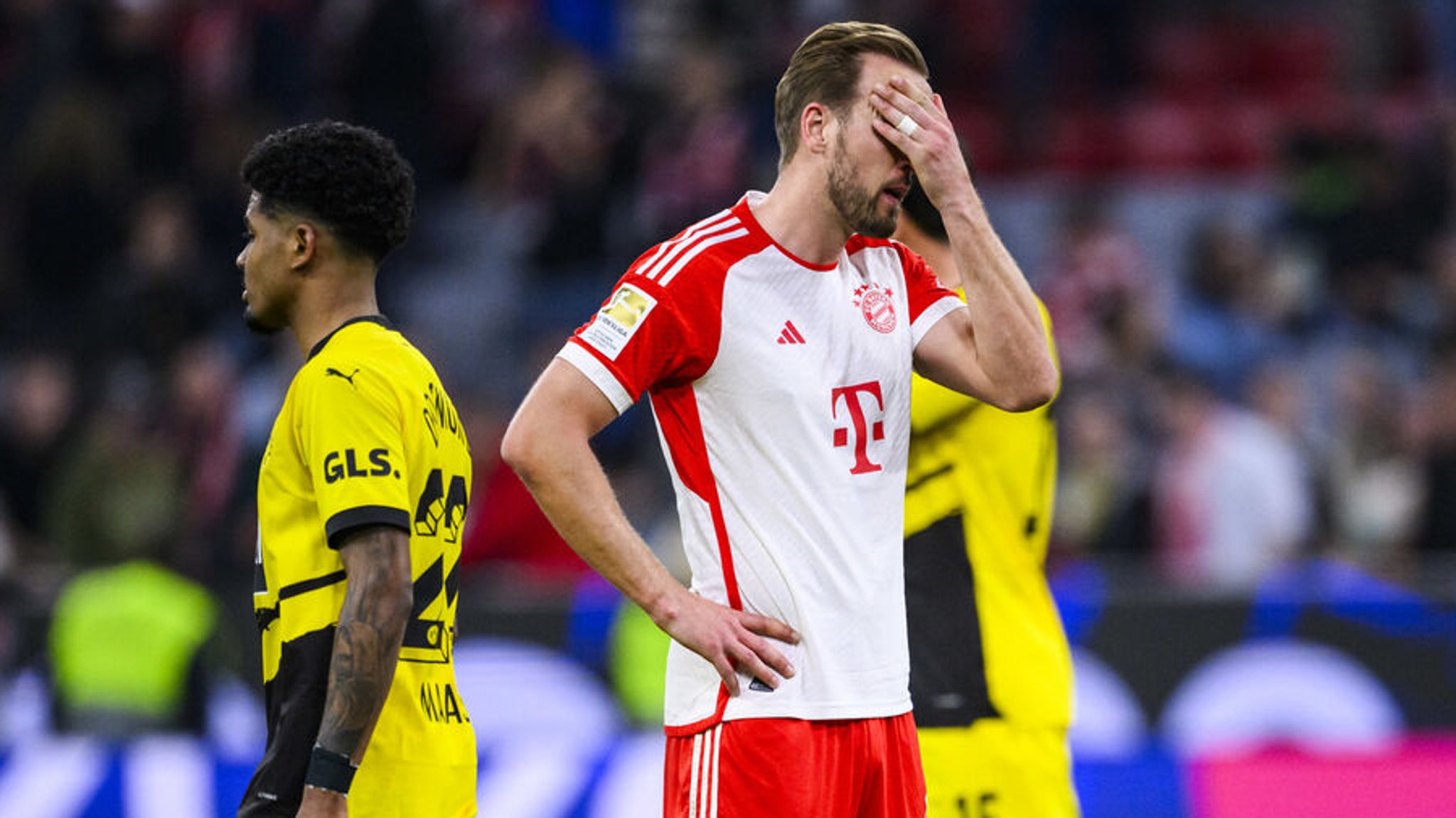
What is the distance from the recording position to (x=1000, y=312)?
426 centimetres

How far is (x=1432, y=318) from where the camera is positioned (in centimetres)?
1275

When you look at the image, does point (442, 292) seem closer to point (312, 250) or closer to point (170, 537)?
point (170, 537)

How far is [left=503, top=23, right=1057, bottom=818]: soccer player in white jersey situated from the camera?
4.04m

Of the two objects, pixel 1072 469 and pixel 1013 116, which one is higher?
pixel 1013 116

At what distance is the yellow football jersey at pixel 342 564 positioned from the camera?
4.02 metres

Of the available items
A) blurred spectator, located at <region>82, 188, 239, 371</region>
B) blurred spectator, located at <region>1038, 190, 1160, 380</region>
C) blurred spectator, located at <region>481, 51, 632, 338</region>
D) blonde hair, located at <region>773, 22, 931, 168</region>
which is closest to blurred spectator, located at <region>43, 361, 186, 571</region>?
blurred spectator, located at <region>82, 188, 239, 371</region>

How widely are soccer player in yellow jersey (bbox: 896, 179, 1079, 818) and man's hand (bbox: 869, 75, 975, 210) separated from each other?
2.73 feet

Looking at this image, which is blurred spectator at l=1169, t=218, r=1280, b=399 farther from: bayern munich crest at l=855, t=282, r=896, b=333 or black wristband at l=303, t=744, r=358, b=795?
black wristband at l=303, t=744, r=358, b=795

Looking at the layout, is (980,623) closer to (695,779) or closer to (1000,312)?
(1000,312)

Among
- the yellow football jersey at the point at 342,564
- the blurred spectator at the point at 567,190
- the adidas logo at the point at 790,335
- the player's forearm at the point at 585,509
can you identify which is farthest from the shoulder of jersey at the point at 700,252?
the blurred spectator at the point at 567,190

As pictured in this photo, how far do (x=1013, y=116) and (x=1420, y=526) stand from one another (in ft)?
17.7

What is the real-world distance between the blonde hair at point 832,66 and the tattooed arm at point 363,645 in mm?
1199

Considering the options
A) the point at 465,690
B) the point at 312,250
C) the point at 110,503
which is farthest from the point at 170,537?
the point at 312,250

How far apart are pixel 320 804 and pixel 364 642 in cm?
32
